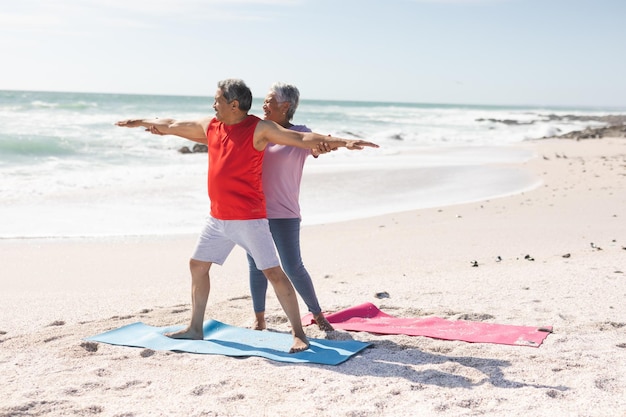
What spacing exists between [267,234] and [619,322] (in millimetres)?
2673

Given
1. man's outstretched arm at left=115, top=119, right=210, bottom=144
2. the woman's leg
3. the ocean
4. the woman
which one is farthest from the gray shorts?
the ocean

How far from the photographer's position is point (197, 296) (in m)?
5.06

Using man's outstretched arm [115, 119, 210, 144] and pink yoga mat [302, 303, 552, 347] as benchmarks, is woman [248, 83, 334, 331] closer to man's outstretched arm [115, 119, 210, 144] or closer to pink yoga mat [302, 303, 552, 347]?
man's outstretched arm [115, 119, 210, 144]

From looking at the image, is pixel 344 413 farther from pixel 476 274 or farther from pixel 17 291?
pixel 17 291

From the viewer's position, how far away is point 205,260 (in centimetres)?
494

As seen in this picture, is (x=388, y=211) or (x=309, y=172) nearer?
(x=388, y=211)

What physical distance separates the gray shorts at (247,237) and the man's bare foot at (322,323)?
31.3 inches

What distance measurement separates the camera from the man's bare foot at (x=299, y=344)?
4.75m

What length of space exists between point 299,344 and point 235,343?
1.59 ft

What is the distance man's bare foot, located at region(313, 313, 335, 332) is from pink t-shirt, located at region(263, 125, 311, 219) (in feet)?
2.80

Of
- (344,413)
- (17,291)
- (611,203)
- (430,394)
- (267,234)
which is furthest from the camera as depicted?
(611,203)

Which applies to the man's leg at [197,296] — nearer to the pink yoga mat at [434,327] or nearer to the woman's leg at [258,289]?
the woman's leg at [258,289]

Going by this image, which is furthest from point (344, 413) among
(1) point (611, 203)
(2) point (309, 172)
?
(2) point (309, 172)

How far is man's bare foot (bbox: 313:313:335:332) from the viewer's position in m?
5.32
